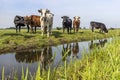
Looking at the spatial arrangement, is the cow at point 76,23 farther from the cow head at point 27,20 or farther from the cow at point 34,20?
the cow head at point 27,20

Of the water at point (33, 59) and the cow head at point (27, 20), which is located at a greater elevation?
the cow head at point (27, 20)

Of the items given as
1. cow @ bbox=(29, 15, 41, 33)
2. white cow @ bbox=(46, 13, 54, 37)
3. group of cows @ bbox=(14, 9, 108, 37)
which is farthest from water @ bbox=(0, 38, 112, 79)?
cow @ bbox=(29, 15, 41, 33)

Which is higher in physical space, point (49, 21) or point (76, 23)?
point (49, 21)

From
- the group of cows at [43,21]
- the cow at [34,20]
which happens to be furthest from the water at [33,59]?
the cow at [34,20]

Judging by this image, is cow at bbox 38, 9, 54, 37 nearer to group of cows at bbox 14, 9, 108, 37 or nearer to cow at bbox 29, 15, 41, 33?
group of cows at bbox 14, 9, 108, 37

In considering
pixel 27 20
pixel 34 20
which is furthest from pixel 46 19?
pixel 27 20

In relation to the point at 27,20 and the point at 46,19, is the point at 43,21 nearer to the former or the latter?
the point at 46,19

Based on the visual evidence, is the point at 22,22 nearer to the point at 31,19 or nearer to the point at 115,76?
the point at 31,19

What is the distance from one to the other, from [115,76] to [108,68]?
127cm

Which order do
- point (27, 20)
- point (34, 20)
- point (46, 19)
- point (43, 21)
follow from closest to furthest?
1. point (43, 21)
2. point (46, 19)
3. point (34, 20)
4. point (27, 20)

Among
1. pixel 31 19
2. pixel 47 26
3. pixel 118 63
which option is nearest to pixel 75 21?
pixel 31 19

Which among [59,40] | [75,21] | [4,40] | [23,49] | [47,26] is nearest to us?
[23,49]

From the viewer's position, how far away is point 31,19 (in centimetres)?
2875

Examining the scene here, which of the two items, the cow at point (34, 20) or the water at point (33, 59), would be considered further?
the cow at point (34, 20)
